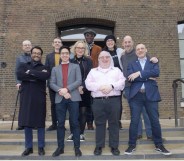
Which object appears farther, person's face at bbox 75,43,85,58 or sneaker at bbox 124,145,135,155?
person's face at bbox 75,43,85,58

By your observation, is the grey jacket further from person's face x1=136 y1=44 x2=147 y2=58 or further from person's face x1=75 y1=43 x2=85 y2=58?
person's face x1=136 y1=44 x2=147 y2=58

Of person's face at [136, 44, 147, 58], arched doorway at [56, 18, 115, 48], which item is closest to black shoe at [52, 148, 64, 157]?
person's face at [136, 44, 147, 58]

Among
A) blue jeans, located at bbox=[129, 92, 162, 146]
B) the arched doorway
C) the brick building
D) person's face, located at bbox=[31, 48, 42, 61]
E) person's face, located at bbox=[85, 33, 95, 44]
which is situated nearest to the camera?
blue jeans, located at bbox=[129, 92, 162, 146]

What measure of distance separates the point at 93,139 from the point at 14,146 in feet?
5.05

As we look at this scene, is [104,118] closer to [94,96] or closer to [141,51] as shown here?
[94,96]

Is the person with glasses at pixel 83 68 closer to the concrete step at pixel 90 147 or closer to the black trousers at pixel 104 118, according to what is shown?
the concrete step at pixel 90 147

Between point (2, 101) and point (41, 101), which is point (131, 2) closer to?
point (2, 101)

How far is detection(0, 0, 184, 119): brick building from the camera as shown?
10.6 metres

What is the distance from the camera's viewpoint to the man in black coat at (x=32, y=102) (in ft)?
18.1

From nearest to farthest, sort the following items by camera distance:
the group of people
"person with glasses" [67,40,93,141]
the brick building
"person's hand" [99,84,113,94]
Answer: "person's hand" [99,84,113,94]
the group of people
"person with glasses" [67,40,93,141]
the brick building

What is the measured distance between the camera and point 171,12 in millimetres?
10953

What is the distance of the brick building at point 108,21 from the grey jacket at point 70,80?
514 centimetres

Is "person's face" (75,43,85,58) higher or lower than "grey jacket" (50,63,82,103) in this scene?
higher

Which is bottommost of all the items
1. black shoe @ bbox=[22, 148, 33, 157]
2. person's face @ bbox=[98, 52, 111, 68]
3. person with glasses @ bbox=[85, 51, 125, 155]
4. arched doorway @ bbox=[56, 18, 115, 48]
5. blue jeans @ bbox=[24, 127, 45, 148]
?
black shoe @ bbox=[22, 148, 33, 157]
